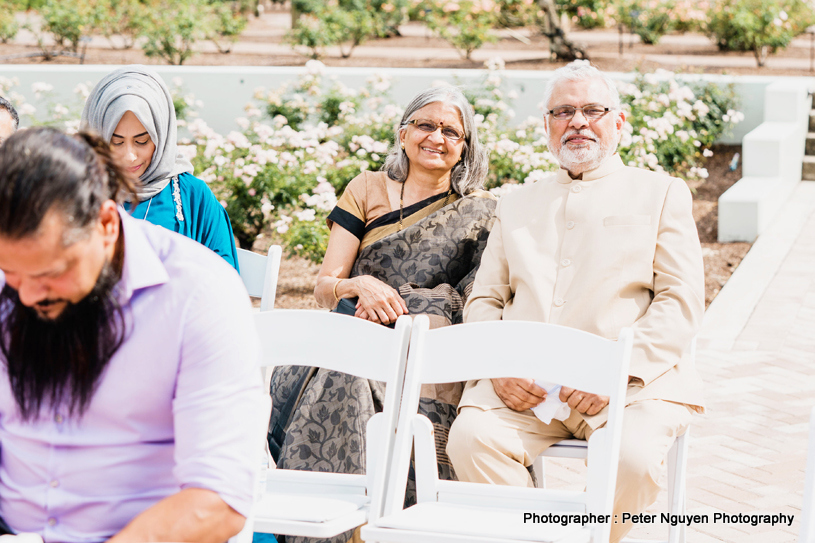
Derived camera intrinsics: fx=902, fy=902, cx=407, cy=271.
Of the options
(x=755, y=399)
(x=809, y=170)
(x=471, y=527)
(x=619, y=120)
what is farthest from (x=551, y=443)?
(x=809, y=170)

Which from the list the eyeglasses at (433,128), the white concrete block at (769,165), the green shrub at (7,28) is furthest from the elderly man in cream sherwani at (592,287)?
the green shrub at (7,28)

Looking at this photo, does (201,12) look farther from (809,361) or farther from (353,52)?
(809,361)

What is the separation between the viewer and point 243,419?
165 cm

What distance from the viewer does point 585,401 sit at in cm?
279

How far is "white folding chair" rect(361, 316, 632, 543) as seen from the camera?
2329 mm

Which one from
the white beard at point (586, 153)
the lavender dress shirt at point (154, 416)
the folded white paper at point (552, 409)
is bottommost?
the folded white paper at point (552, 409)

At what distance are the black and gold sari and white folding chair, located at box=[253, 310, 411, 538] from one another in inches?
9.9

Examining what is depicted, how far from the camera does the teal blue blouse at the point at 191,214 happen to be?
135 inches

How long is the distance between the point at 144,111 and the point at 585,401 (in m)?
1.86

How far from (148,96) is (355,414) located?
1381mm

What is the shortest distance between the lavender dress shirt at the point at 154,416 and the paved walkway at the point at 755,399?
2.13 metres

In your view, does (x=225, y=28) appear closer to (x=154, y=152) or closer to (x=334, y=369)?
(x=154, y=152)

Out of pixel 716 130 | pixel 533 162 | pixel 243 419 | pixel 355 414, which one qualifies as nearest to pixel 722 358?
pixel 533 162

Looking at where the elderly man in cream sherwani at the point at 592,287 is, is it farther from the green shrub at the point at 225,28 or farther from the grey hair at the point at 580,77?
the green shrub at the point at 225,28
